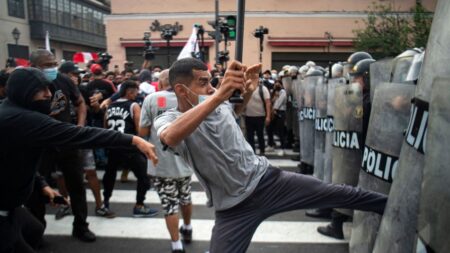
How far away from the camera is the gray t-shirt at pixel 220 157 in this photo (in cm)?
252

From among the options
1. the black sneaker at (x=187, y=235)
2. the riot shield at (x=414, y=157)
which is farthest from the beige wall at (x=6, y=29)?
the riot shield at (x=414, y=157)

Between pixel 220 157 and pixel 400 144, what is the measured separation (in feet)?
3.82

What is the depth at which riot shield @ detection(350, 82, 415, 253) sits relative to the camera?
2.63 m

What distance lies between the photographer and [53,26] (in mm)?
33812

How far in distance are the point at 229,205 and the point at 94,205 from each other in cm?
373

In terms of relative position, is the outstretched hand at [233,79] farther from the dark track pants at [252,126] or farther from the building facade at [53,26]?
the building facade at [53,26]

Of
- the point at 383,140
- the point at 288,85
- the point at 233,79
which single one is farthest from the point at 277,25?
the point at 233,79

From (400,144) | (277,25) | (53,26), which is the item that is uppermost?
(53,26)

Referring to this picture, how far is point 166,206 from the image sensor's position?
3.93 meters

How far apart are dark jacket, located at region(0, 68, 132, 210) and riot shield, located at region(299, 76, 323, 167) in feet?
11.8

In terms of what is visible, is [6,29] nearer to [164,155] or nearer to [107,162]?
[107,162]

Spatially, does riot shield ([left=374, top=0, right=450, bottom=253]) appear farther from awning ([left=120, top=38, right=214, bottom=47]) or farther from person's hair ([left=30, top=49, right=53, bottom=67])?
awning ([left=120, top=38, right=214, bottom=47])

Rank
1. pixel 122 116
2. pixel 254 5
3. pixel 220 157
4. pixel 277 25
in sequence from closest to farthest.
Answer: pixel 220 157
pixel 122 116
pixel 277 25
pixel 254 5

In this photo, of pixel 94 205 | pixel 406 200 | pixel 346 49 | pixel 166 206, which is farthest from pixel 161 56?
pixel 406 200
